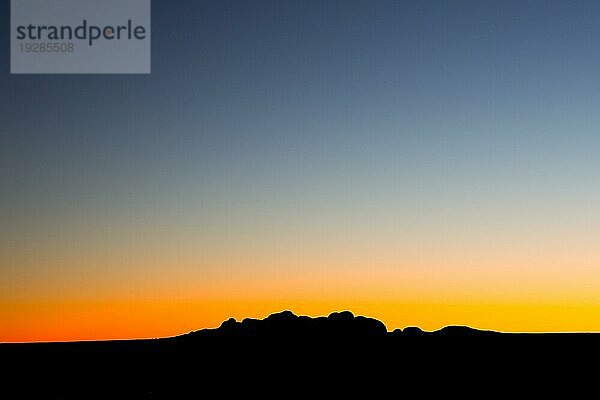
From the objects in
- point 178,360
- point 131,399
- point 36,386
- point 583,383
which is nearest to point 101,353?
point 178,360

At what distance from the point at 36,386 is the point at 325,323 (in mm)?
31532

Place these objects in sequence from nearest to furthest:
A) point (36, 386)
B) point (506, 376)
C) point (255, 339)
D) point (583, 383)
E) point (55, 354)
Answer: point (583, 383), point (506, 376), point (36, 386), point (255, 339), point (55, 354)

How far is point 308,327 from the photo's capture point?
106m

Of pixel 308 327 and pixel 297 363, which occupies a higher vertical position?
pixel 308 327

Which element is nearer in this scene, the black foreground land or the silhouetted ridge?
the black foreground land

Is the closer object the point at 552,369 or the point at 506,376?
the point at 506,376

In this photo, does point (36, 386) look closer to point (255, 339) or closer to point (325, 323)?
point (255, 339)

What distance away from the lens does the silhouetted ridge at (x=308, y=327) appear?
105062 mm

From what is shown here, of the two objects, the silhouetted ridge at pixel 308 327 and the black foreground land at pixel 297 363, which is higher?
the silhouetted ridge at pixel 308 327

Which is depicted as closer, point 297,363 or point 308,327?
point 297,363

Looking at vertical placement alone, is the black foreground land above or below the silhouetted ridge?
below

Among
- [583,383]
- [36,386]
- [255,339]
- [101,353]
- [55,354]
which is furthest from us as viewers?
[55,354]

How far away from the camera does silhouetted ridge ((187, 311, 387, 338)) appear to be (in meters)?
105

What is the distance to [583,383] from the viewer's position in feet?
264
